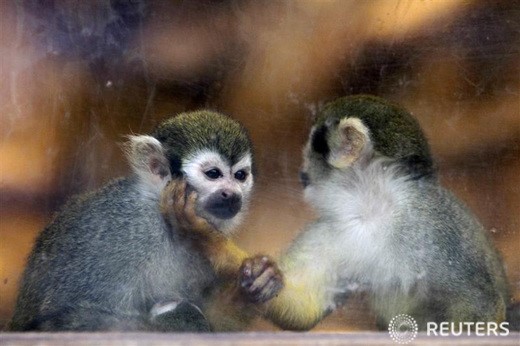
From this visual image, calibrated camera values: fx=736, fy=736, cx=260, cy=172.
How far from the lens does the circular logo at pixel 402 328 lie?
6.14 feet

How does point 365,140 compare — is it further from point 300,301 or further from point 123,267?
point 123,267

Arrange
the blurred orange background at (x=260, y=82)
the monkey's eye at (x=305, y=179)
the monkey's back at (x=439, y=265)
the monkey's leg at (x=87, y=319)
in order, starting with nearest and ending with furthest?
the monkey's leg at (x=87, y=319)
the monkey's back at (x=439, y=265)
the monkey's eye at (x=305, y=179)
the blurred orange background at (x=260, y=82)

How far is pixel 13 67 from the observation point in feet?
9.95

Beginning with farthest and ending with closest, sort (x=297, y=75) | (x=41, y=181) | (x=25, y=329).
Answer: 1. (x=297, y=75)
2. (x=41, y=181)
3. (x=25, y=329)

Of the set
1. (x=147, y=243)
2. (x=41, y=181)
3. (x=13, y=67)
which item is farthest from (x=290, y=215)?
(x=13, y=67)

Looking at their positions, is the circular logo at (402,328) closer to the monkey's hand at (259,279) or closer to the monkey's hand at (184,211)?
the monkey's hand at (259,279)

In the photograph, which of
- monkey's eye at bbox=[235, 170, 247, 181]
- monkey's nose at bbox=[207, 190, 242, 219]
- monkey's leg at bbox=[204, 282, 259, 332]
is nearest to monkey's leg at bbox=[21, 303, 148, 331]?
monkey's leg at bbox=[204, 282, 259, 332]

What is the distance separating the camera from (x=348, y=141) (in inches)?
104

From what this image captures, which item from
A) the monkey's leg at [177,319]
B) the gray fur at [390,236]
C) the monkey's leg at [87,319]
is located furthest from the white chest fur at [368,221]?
the monkey's leg at [87,319]

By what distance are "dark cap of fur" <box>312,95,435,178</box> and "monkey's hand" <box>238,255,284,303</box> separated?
53 centimetres

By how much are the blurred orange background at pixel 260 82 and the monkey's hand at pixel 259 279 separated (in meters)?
0.48

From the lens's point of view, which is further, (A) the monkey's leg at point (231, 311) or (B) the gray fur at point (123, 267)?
(A) the monkey's leg at point (231, 311)

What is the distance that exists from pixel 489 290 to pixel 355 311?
18.8 inches

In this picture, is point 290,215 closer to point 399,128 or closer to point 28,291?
point 399,128
